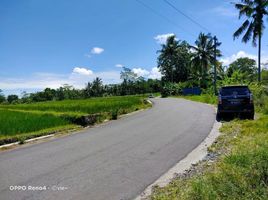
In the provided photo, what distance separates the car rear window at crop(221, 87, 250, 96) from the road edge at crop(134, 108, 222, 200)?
5.68 metres

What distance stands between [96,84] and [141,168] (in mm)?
85825

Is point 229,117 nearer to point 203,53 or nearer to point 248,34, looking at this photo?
point 248,34

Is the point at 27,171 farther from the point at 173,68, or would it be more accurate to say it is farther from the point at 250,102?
the point at 173,68

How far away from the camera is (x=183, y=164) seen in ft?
25.7

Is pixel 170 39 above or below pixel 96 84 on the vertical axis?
above

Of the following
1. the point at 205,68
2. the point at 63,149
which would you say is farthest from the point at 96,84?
the point at 63,149

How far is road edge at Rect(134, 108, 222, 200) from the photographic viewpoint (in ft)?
19.6

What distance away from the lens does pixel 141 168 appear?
24.4ft

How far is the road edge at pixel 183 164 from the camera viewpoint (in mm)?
5970

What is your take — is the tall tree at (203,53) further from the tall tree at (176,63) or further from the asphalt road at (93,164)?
the asphalt road at (93,164)

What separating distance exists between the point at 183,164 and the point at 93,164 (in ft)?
7.33

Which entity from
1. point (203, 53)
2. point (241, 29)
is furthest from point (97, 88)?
point (241, 29)

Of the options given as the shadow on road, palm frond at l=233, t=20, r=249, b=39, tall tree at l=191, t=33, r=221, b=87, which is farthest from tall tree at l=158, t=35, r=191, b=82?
the shadow on road

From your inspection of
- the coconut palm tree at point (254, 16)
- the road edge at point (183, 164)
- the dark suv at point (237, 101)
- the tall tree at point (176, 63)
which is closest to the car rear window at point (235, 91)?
the dark suv at point (237, 101)
